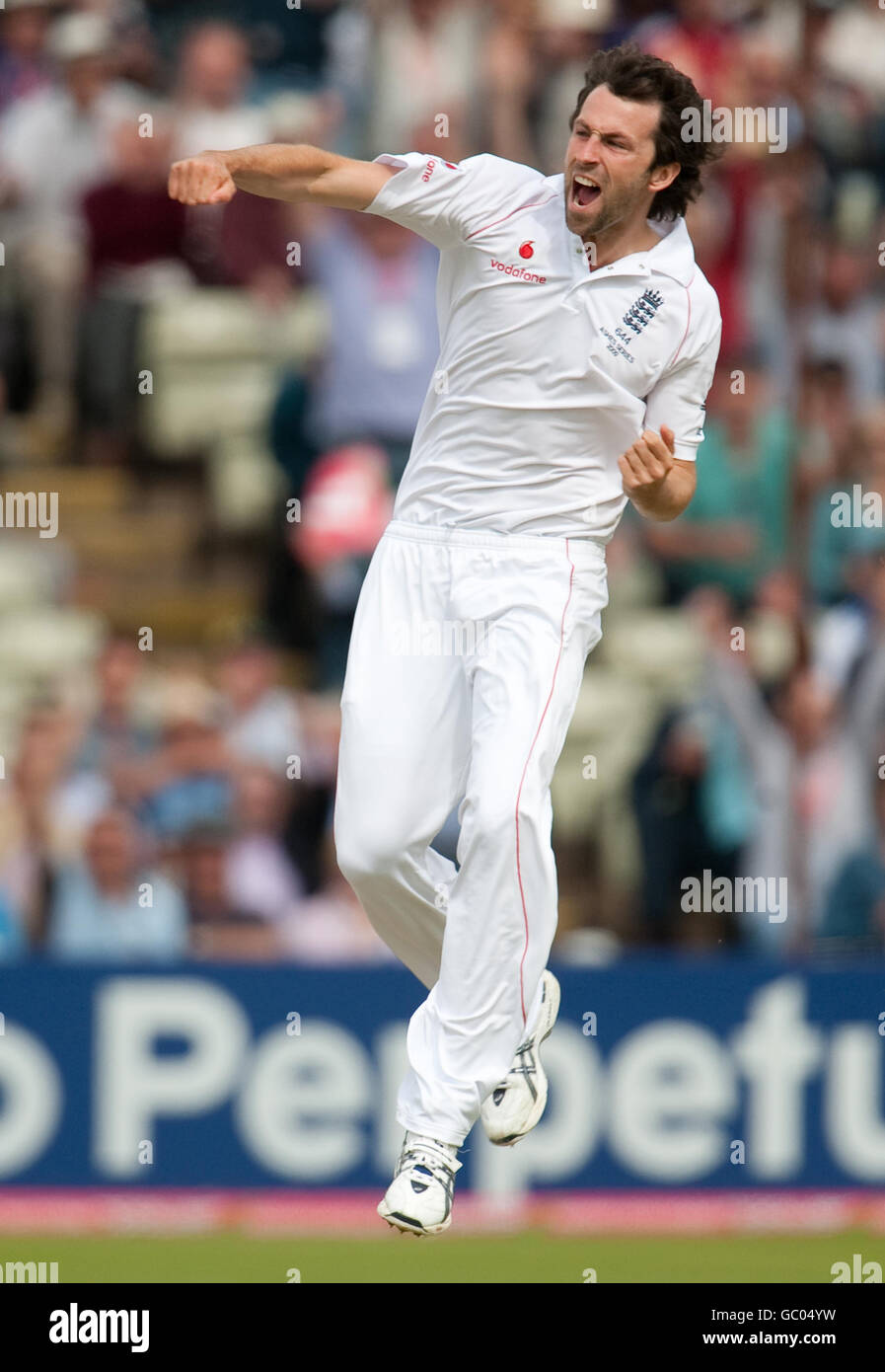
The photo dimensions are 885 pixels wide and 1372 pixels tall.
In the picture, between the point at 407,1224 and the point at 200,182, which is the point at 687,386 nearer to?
the point at 200,182

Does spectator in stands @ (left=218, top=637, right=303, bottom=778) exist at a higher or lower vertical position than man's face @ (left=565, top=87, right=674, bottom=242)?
lower

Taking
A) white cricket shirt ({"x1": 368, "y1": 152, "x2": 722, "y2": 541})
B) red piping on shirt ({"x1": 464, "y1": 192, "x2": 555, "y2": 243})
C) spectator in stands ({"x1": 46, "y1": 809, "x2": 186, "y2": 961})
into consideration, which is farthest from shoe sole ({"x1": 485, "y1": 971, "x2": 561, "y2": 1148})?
spectator in stands ({"x1": 46, "y1": 809, "x2": 186, "y2": 961})

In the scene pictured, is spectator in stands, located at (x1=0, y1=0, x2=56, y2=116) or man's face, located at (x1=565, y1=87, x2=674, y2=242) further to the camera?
spectator in stands, located at (x1=0, y1=0, x2=56, y2=116)

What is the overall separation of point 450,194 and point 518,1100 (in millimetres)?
2235

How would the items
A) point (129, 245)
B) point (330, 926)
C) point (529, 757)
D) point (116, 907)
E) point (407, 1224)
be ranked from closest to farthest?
point (407, 1224)
point (529, 757)
point (116, 907)
point (330, 926)
point (129, 245)

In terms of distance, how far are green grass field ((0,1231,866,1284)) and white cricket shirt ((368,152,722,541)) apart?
164 inches

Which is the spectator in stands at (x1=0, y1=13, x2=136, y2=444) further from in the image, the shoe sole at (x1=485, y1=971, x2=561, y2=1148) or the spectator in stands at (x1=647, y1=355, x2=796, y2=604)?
the shoe sole at (x1=485, y1=971, x2=561, y2=1148)

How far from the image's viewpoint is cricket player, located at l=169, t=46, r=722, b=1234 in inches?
232

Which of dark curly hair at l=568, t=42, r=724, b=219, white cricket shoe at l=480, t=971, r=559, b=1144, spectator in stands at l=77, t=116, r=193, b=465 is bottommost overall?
white cricket shoe at l=480, t=971, r=559, b=1144

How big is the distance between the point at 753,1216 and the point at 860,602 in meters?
2.61

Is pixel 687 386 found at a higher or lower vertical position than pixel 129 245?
lower

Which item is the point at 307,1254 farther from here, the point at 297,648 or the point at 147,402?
the point at 147,402

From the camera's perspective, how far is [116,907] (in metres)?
9.92

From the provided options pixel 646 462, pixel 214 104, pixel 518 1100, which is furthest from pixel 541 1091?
pixel 214 104
